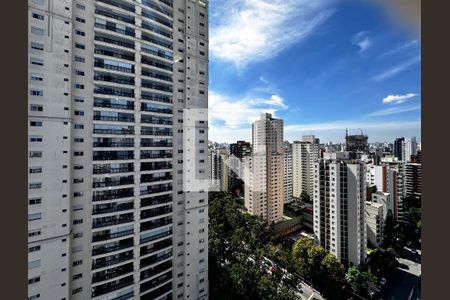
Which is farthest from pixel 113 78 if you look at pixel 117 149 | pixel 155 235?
pixel 155 235

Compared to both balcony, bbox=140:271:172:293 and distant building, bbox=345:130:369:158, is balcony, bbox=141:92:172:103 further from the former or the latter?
distant building, bbox=345:130:369:158

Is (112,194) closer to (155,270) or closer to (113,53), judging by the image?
(155,270)

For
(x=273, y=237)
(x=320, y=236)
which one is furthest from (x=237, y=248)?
(x=320, y=236)

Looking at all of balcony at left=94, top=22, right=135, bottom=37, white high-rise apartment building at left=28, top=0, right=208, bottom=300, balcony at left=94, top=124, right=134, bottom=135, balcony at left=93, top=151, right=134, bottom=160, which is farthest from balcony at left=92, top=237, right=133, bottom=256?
balcony at left=94, top=22, right=135, bottom=37

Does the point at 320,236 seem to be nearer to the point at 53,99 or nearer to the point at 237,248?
the point at 237,248

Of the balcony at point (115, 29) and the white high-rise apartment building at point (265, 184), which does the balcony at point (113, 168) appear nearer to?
the balcony at point (115, 29)

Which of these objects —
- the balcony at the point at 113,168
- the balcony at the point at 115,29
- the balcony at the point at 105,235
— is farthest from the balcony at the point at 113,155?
the balcony at the point at 115,29
